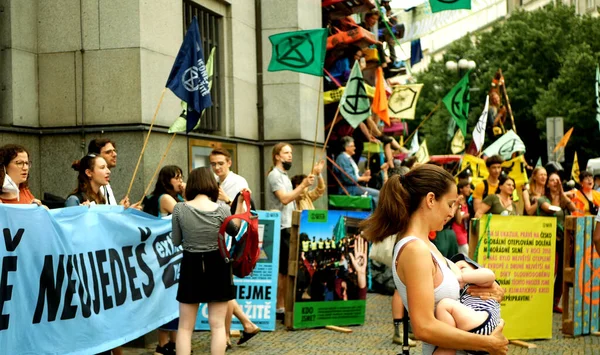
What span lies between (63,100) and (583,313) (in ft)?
21.4

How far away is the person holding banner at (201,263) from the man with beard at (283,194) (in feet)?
10.4

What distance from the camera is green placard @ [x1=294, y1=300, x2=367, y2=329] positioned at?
1070cm

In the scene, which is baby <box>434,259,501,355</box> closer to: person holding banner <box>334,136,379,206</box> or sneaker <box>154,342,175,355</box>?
sneaker <box>154,342,175,355</box>

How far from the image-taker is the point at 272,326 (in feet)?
34.3

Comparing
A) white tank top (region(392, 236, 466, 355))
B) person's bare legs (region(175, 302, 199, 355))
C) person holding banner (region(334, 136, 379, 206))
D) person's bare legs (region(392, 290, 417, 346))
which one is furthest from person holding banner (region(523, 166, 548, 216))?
white tank top (region(392, 236, 466, 355))

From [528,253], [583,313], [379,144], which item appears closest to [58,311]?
[528,253]

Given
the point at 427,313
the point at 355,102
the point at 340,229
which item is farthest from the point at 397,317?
the point at 427,313

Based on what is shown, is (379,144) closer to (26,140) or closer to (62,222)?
(26,140)

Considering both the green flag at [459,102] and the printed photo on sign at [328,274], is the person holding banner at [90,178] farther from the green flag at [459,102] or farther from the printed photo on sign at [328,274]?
the green flag at [459,102]

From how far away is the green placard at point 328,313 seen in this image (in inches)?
421

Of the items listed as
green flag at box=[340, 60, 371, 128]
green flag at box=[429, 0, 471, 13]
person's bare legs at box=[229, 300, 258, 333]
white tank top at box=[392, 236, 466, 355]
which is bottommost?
person's bare legs at box=[229, 300, 258, 333]

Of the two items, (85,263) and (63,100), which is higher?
(63,100)

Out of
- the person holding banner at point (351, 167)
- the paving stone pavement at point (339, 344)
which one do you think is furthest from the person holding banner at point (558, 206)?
the person holding banner at point (351, 167)

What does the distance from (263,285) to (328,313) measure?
3.38 ft
